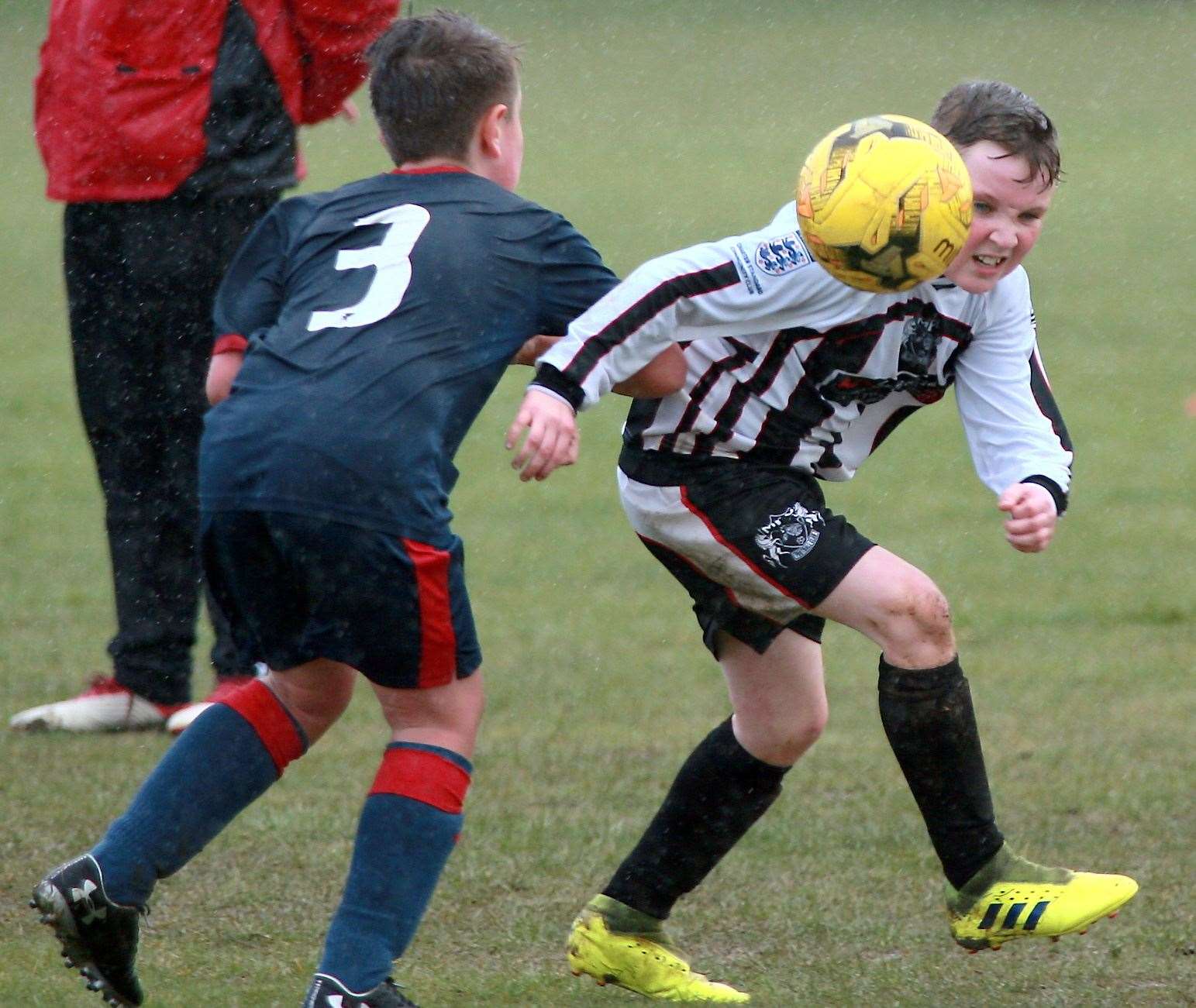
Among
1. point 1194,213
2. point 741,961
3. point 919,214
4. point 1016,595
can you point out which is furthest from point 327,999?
point 1194,213

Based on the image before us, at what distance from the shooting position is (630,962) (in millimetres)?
3537

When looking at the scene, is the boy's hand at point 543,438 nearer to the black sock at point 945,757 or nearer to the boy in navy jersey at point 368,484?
the boy in navy jersey at point 368,484

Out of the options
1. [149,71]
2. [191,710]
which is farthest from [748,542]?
[149,71]

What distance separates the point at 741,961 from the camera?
3.69 meters

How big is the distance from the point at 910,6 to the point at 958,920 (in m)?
33.5

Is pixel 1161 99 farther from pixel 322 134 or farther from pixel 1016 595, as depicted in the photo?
pixel 1016 595

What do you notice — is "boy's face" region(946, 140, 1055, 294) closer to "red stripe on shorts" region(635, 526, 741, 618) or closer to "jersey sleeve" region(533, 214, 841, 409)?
"jersey sleeve" region(533, 214, 841, 409)

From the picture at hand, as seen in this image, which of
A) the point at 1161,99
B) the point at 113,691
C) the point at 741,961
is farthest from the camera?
the point at 1161,99

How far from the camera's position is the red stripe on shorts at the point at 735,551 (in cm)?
336

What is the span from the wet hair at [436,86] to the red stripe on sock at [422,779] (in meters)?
1.03

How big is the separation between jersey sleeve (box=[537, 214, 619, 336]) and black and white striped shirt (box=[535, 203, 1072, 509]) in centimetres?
5

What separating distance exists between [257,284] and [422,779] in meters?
0.90

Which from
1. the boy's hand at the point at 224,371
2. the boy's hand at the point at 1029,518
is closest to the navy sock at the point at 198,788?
the boy's hand at the point at 224,371

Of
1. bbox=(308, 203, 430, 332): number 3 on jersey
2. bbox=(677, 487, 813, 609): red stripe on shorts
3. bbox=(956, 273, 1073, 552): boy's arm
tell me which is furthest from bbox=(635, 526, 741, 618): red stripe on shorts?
bbox=(308, 203, 430, 332): number 3 on jersey
